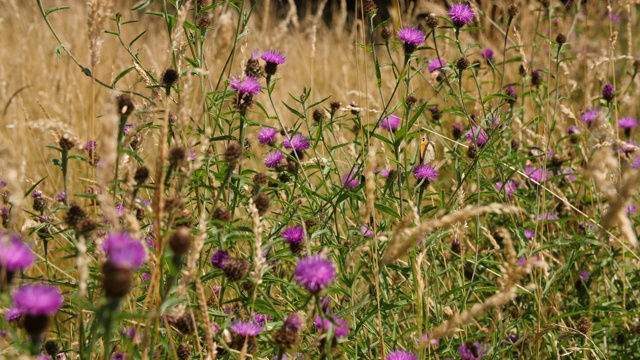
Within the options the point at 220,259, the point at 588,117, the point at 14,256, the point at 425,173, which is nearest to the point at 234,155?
the point at 220,259

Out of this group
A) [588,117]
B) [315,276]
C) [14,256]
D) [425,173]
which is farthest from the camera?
[588,117]

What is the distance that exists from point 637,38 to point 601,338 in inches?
170

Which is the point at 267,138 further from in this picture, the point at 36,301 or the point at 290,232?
the point at 36,301

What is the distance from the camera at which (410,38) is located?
1.89 m

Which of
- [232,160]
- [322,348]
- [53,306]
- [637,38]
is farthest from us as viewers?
[637,38]

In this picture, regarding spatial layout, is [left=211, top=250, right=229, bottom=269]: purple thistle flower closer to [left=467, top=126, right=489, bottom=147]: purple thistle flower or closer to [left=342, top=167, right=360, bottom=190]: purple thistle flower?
[left=342, top=167, right=360, bottom=190]: purple thistle flower

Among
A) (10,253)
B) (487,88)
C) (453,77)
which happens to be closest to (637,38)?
(487,88)

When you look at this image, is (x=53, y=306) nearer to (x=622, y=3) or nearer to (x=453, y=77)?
(x=453, y=77)

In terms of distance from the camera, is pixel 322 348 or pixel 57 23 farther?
pixel 57 23

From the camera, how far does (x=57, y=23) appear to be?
19.6 feet

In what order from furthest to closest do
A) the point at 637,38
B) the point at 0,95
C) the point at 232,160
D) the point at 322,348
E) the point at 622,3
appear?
the point at 637,38 → the point at 0,95 → the point at 622,3 → the point at 232,160 → the point at 322,348

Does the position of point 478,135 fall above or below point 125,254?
below

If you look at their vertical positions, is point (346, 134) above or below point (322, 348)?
below

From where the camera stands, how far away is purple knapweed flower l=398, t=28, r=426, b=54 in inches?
74.3
